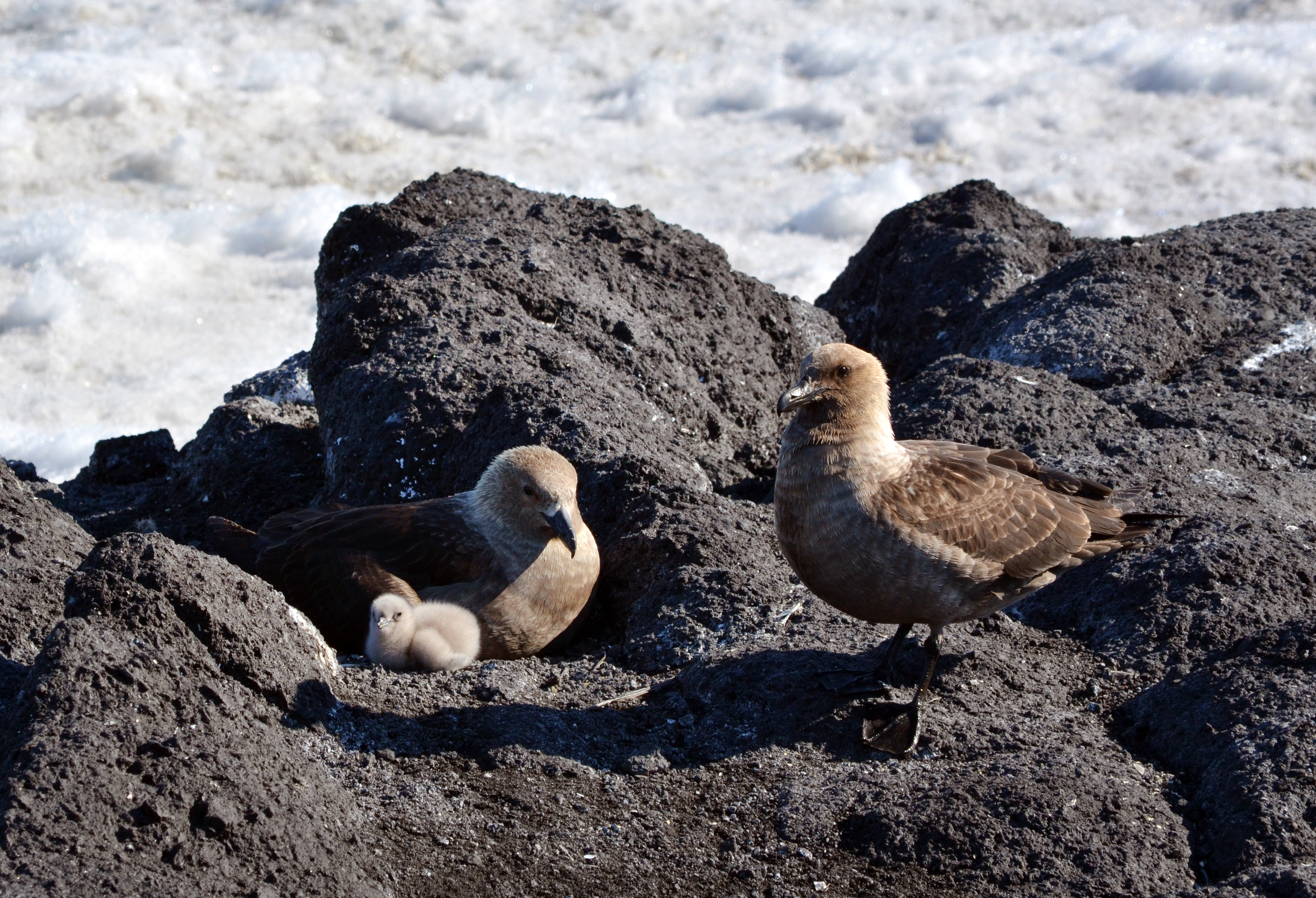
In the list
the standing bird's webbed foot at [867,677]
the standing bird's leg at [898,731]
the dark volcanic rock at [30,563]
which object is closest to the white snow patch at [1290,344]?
the standing bird's webbed foot at [867,677]

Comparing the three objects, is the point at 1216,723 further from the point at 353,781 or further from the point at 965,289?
the point at 965,289

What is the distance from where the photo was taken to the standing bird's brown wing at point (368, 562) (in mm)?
4965

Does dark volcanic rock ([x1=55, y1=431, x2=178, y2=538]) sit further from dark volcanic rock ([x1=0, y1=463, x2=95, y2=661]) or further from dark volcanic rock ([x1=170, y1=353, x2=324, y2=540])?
dark volcanic rock ([x1=0, y1=463, x2=95, y2=661])

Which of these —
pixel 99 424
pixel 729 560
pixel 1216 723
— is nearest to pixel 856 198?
pixel 99 424

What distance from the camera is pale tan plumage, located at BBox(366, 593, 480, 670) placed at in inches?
177

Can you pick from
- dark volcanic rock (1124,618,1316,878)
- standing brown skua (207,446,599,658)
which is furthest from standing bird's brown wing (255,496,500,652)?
dark volcanic rock (1124,618,1316,878)

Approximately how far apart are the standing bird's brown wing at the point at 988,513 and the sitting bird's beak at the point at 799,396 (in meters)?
0.39

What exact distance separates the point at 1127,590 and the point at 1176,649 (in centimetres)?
34

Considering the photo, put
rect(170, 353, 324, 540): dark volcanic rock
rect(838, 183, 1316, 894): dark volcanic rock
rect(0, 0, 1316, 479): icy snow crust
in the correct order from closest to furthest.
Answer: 1. rect(838, 183, 1316, 894): dark volcanic rock
2. rect(170, 353, 324, 540): dark volcanic rock
3. rect(0, 0, 1316, 479): icy snow crust

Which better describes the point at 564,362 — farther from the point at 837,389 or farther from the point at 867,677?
the point at 867,677

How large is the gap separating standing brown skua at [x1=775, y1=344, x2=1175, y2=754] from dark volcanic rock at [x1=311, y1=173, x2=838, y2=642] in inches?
27.6

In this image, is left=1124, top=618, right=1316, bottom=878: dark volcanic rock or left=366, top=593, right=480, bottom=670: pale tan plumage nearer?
left=1124, top=618, right=1316, bottom=878: dark volcanic rock

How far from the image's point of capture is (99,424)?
31.4 feet

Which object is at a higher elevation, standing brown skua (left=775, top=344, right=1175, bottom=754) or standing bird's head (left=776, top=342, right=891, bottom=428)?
standing bird's head (left=776, top=342, right=891, bottom=428)
